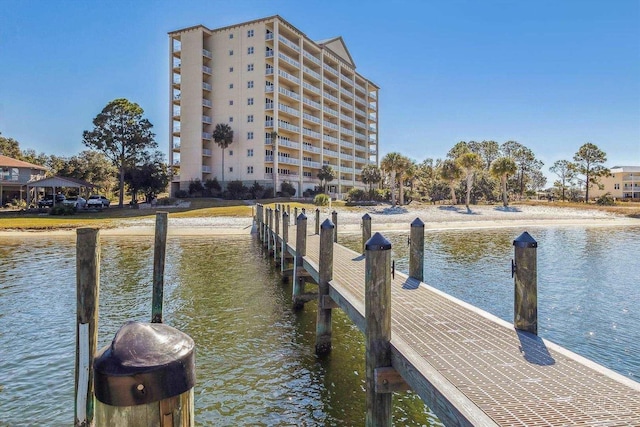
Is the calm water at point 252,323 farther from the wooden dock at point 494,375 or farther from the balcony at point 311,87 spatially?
the balcony at point 311,87

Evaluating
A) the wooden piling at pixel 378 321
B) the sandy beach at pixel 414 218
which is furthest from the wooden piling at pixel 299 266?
the sandy beach at pixel 414 218

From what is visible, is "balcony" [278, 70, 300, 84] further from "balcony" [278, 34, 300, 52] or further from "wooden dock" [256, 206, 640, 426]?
"wooden dock" [256, 206, 640, 426]

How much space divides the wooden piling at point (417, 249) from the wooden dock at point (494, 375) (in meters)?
2.37

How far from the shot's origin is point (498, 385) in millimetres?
4098

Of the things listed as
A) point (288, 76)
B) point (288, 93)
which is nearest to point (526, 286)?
point (288, 93)

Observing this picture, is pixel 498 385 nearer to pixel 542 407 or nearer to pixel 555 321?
pixel 542 407

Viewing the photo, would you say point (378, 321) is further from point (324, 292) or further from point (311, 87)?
point (311, 87)

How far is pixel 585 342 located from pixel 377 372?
743 centimetres

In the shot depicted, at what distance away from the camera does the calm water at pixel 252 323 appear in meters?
6.91

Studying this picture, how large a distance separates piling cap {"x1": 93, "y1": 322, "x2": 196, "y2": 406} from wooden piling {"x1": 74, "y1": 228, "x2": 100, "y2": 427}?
10.6 ft

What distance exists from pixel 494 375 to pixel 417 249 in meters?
4.96

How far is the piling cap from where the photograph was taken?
6.40 feet

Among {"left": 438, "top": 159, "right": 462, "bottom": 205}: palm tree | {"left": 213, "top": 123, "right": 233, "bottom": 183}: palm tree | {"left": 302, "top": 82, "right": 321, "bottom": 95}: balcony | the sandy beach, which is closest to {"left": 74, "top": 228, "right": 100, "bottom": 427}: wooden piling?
the sandy beach

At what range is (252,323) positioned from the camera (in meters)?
11.0
